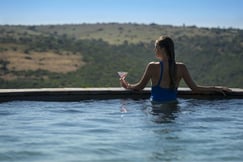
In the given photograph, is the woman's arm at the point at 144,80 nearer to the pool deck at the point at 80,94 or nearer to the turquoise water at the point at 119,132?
the turquoise water at the point at 119,132

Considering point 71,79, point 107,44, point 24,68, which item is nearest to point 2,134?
point 71,79

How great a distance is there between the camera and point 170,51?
6.71 m

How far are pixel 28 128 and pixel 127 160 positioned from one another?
1.83m

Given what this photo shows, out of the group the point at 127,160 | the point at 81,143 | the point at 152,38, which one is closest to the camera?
the point at 127,160

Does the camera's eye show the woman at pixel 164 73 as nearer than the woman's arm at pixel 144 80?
Yes

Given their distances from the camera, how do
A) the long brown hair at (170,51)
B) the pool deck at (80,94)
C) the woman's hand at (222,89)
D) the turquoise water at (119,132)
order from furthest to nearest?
the pool deck at (80,94) < the woman's hand at (222,89) < the long brown hair at (170,51) < the turquoise water at (119,132)

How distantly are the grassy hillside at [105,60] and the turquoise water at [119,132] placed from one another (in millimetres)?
20659

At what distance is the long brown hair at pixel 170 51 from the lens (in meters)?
6.66

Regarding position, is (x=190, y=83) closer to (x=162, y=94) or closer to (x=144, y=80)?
(x=162, y=94)

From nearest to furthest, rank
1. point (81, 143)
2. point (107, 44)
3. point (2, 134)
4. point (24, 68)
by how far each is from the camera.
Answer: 1. point (81, 143)
2. point (2, 134)
3. point (24, 68)
4. point (107, 44)

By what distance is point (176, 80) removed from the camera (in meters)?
6.96

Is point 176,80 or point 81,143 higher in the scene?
point 176,80

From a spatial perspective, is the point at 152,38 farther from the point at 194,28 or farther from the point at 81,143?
the point at 81,143

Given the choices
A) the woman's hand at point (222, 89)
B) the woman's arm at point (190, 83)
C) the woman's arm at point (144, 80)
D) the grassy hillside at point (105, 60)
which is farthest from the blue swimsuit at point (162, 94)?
the grassy hillside at point (105, 60)
